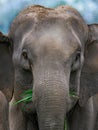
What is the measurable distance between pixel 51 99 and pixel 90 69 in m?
1.58

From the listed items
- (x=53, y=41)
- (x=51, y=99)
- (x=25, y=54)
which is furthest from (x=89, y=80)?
(x=51, y=99)

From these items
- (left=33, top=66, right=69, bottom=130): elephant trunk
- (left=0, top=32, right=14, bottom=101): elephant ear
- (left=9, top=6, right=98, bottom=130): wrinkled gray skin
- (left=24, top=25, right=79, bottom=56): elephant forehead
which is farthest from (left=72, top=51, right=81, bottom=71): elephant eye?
(left=0, top=32, right=14, bottom=101): elephant ear

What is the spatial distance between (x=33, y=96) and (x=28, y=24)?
975 millimetres

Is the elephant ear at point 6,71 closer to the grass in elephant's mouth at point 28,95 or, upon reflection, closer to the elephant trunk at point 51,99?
the grass in elephant's mouth at point 28,95

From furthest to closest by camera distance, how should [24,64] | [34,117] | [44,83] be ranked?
[34,117], [24,64], [44,83]

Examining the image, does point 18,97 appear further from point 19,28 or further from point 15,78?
point 19,28

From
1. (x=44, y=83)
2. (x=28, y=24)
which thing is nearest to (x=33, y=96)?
(x=44, y=83)

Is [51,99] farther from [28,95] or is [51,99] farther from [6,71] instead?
[6,71]

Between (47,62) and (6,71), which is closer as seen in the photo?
(47,62)

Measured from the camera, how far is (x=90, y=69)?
9.09 metres

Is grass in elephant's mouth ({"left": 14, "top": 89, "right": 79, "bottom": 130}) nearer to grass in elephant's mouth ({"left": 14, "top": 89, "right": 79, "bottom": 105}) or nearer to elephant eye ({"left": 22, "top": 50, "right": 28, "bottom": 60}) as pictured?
grass in elephant's mouth ({"left": 14, "top": 89, "right": 79, "bottom": 105})

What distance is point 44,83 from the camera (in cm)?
769

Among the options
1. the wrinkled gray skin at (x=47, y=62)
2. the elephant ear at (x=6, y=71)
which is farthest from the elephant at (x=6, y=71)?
the wrinkled gray skin at (x=47, y=62)

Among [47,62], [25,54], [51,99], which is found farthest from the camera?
[25,54]
